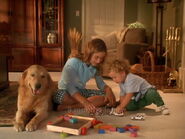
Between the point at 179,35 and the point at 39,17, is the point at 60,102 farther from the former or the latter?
the point at 39,17

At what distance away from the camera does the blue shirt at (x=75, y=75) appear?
8.22ft

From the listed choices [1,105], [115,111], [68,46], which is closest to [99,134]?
[115,111]

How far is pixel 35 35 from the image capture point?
19.0 feet

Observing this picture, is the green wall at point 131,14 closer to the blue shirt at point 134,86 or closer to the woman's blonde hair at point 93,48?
the blue shirt at point 134,86

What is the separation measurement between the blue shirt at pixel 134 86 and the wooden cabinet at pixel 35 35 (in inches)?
129

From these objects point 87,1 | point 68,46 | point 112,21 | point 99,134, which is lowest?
point 99,134

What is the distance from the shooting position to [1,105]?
2730 millimetres

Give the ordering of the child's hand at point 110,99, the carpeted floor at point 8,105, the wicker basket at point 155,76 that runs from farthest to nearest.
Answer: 1. the wicker basket at point 155,76
2. the child's hand at point 110,99
3. the carpeted floor at point 8,105

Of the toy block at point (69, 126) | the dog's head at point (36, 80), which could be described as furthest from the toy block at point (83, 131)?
the dog's head at point (36, 80)

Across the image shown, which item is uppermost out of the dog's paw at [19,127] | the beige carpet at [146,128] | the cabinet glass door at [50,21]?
the cabinet glass door at [50,21]

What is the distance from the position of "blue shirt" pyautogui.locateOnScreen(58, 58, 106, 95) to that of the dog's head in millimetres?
195

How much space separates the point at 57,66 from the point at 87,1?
62.8 inches

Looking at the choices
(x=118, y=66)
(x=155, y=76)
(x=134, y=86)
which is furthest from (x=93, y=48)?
(x=155, y=76)

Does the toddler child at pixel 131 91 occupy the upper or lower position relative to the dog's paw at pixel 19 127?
upper
